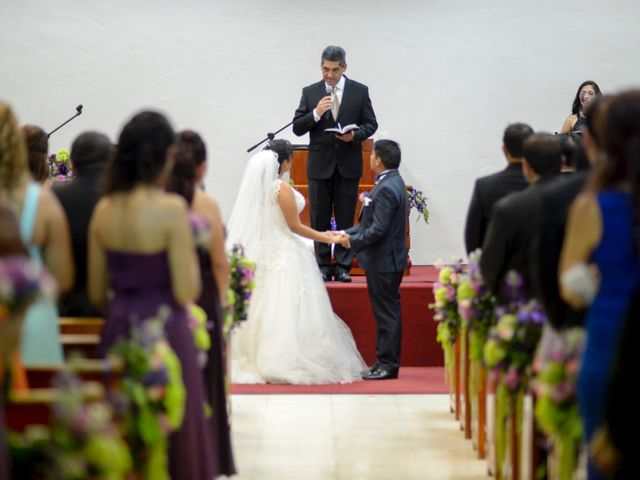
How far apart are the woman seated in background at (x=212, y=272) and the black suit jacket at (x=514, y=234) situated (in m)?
1.20

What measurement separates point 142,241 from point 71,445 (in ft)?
3.59

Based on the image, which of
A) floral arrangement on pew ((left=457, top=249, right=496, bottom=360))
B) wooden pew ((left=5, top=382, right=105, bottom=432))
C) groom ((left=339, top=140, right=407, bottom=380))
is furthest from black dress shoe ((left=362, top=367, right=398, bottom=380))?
wooden pew ((left=5, top=382, right=105, bottom=432))

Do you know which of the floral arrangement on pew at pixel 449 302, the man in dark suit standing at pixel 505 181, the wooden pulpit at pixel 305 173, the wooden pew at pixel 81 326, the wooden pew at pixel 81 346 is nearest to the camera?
the wooden pew at pixel 81 346

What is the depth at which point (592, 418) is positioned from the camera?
11.4 ft

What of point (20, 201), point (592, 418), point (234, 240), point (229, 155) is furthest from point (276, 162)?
point (592, 418)

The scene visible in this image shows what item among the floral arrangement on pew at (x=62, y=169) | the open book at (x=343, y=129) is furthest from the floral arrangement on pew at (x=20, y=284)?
the open book at (x=343, y=129)

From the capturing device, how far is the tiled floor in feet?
20.1

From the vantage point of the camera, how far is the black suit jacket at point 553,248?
407 cm

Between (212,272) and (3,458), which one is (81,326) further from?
(3,458)

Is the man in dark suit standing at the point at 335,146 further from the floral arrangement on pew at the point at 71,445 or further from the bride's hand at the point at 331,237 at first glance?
the floral arrangement on pew at the point at 71,445

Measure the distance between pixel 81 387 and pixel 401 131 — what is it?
9.09m

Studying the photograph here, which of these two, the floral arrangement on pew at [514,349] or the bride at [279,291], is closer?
the floral arrangement on pew at [514,349]

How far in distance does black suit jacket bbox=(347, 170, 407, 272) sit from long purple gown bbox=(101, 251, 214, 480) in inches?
159

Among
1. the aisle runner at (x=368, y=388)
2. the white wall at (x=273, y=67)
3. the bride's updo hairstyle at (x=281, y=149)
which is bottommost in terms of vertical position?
the aisle runner at (x=368, y=388)
